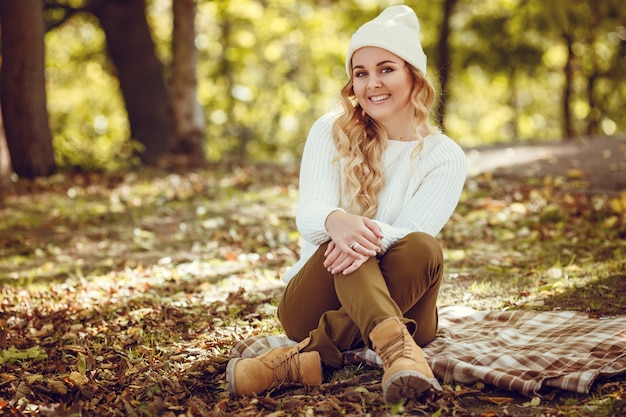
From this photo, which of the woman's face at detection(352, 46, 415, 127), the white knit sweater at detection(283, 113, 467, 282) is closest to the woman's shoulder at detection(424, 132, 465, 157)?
the white knit sweater at detection(283, 113, 467, 282)

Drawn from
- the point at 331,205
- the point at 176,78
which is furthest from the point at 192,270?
the point at 176,78

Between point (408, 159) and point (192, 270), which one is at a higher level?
point (408, 159)

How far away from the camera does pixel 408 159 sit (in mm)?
3375

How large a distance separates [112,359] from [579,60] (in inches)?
556

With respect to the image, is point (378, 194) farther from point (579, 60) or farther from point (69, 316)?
point (579, 60)

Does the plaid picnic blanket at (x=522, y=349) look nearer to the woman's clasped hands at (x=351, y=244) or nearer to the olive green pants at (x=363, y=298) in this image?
the olive green pants at (x=363, y=298)

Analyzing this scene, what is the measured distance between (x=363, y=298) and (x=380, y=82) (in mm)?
1097

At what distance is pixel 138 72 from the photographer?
10.8 m

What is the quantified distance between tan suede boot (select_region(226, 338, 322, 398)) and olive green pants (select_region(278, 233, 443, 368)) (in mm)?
126

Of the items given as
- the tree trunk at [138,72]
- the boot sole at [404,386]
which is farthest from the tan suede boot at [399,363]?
the tree trunk at [138,72]

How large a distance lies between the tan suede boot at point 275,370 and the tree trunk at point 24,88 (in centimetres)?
654

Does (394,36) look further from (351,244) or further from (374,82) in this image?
(351,244)

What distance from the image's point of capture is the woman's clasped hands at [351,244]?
2.92 m

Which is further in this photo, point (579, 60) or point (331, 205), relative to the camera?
point (579, 60)
